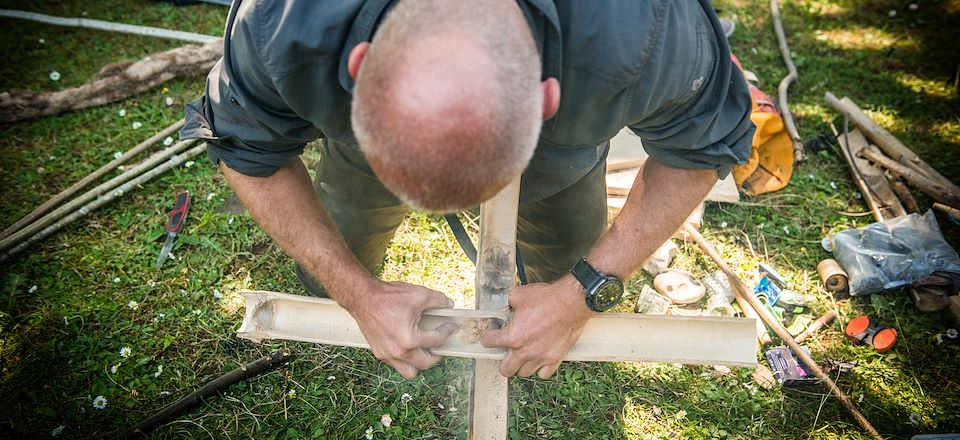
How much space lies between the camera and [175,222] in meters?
3.60

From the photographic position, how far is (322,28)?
1.66m

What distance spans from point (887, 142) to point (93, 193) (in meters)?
5.40

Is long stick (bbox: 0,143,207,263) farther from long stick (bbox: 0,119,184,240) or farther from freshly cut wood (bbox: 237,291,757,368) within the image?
freshly cut wood (bbox: 237,291,757,368)

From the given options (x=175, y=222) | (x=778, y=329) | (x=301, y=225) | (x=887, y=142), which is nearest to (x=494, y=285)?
(x=301, y=225)

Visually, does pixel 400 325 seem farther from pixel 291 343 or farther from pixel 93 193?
pixel 93 193

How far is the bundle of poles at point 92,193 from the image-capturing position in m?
3.45

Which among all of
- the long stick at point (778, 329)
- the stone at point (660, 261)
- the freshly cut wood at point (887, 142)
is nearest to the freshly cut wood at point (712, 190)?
the long stick at point (778, 329)

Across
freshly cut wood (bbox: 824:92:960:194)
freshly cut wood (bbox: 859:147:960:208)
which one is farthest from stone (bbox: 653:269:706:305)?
freshly cut wood (bbox: 824:92:960:194)

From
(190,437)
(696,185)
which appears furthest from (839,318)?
(190,437)

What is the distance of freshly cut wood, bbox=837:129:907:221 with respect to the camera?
3.81 m

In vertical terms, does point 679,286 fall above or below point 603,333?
below

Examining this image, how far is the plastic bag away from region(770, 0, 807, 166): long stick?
76 cm

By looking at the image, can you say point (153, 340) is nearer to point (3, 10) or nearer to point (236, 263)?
point (236, 263)

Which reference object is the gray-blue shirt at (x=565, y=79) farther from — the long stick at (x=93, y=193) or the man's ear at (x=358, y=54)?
the long stick at (x=93, y=193)
